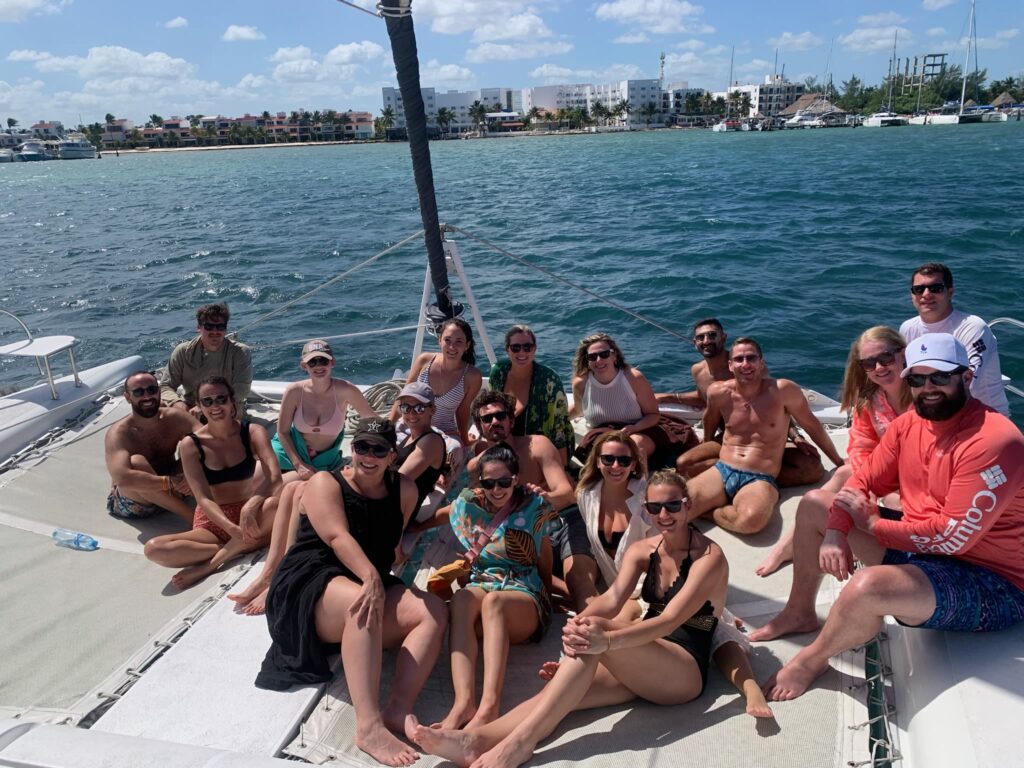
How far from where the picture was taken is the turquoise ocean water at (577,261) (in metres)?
10.9

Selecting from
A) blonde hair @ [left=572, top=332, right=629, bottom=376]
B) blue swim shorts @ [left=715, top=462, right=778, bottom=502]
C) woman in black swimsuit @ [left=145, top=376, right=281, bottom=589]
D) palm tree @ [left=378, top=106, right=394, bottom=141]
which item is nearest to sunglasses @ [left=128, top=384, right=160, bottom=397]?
woman in black swimsuit @ [left=145, top=376, right=281, bottom=589]

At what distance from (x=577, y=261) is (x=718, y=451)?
39.3ft

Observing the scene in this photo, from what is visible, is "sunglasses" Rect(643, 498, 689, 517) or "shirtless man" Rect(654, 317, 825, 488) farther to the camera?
"shirtless man" Rect(654, 317, 825, 488)

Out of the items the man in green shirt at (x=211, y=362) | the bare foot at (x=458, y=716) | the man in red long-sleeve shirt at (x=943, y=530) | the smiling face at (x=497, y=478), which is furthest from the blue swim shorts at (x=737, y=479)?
the man in green shirt at (x=211, y=362)

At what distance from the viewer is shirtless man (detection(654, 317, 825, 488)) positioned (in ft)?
13.1

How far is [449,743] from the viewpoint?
7.35 ft

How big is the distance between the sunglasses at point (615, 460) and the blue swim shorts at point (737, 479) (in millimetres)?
935

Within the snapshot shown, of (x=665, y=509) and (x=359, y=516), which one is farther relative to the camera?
(x=359, y=516)

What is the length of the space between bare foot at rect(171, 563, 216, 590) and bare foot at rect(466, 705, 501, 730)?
5.68 ft

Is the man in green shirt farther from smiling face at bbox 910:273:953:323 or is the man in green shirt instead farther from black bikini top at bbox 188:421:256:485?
smiling face at bbox 910:273:953:323

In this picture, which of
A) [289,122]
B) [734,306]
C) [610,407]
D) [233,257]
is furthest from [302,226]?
[289,122]

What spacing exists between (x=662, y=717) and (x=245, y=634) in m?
1.71

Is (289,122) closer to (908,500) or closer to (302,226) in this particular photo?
(302,226)

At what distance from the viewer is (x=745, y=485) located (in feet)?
12.3
